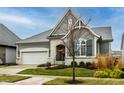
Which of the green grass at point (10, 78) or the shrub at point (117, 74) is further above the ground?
the shrub at point (117, 74)

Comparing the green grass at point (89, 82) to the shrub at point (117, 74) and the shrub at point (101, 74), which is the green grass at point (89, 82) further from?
the shrub at point (117, 74)

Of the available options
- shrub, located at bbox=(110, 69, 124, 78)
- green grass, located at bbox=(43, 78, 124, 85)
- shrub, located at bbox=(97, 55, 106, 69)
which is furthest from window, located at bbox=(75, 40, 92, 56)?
shrub, located at bbox=(110, 69, 124, 78)

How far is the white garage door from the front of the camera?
52.0ft

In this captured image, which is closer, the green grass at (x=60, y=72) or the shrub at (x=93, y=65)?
the green grass at (x=60, y=72)

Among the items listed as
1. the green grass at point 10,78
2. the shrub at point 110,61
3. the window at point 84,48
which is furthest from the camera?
the window at point 84,48

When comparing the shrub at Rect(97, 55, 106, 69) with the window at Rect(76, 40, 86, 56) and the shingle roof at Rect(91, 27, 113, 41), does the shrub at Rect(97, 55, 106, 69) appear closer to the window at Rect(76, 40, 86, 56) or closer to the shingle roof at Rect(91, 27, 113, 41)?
the shingle roof at Rect(91, 27, 113, 41)

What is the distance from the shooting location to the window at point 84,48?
52.2 ft

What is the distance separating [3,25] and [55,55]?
3022mm

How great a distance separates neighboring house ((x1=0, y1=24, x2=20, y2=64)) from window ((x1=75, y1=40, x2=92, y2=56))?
3074mm

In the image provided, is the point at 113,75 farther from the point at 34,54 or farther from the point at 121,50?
the point at 34,54

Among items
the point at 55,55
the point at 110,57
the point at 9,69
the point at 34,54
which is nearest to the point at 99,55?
the point at 110,57

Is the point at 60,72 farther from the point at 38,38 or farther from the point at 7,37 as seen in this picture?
the point at 7,37

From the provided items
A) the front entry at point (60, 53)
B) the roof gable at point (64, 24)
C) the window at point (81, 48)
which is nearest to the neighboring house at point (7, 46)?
the roof gable at point (64, 24)

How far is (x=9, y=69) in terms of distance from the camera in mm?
15680
